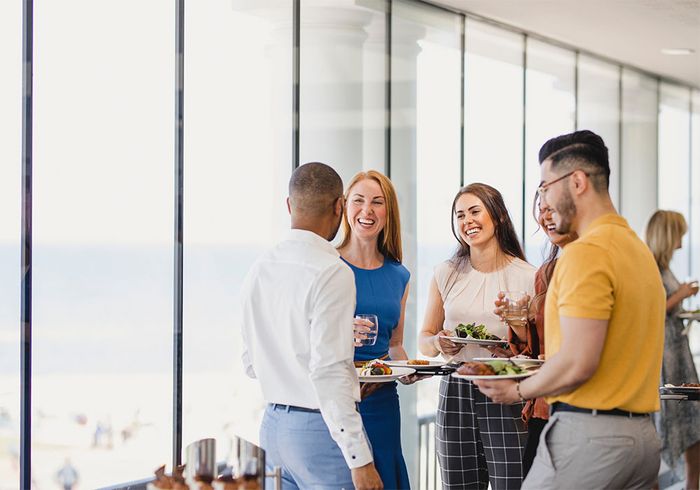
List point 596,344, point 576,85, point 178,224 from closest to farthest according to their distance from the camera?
point 596,344, point 178,224, point 576,85

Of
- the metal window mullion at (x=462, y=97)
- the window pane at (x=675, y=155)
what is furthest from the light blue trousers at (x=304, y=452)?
the window pane at (x=675, y=155)

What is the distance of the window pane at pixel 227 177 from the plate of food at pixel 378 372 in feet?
3.81

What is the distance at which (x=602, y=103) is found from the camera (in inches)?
335

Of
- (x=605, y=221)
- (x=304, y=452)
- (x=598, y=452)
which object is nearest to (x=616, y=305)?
(x=605, y=221)

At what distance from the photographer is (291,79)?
17.8 feet

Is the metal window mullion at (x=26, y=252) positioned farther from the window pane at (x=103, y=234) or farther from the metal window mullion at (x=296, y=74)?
the metal window mullion at (x=296, y=74)

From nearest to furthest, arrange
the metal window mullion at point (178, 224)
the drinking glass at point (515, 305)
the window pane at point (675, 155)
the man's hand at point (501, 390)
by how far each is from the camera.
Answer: the man's hand at point (501, 390), the drinking glass at point (515, 305), the metal window mullion at point (178, 224), the window pane at point (675, 155)

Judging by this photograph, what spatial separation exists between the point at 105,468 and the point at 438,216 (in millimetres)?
3152

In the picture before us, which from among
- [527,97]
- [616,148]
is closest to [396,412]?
[527,97]

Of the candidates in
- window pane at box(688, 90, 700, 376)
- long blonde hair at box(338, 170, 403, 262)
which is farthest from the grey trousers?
window pane at box(688, 90, 700, 376)

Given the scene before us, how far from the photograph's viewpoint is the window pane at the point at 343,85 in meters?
5.54

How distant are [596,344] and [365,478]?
757 millimetres

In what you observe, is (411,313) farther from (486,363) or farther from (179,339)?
(486,363)

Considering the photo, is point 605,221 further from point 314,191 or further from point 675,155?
point 675,155
